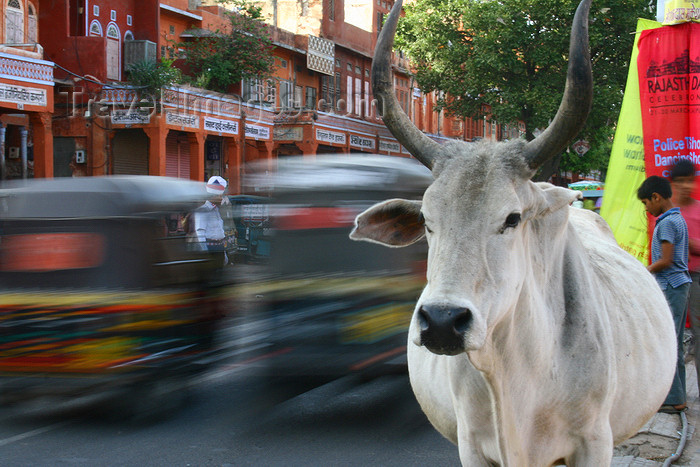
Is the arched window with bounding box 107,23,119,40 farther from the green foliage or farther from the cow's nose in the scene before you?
the cow's nose

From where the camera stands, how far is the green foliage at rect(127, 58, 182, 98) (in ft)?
68.0

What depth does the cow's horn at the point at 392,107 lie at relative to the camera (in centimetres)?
260

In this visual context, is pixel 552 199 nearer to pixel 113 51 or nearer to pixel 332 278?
pixel 332 278

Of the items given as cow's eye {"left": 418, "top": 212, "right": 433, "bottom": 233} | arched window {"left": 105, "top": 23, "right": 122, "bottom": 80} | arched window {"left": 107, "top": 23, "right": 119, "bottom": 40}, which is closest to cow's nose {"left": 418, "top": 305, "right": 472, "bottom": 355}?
cow's eye {"left": 418, "top": 212, "right": 433, "bottom": 233}

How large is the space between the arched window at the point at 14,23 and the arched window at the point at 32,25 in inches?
25.3

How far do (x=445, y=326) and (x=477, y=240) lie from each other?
0.32m

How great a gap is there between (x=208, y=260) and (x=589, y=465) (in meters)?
3.52

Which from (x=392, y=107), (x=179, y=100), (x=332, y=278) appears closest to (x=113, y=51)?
(x=179, y=100)

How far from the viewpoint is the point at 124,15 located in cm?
2288

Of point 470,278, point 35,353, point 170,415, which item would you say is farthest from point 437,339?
point 170,415

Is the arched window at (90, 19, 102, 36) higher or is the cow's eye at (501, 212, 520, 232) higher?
the arched window at (90, 19, 102, 36)

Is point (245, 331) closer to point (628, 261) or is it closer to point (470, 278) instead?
point (628, 261)

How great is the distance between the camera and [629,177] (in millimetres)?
7691

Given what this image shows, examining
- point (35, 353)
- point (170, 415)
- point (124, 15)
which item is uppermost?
point (124, 15)
